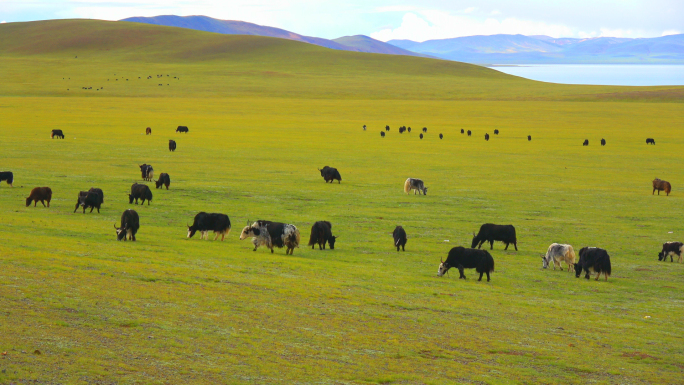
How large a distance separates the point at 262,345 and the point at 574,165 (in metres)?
Result: 41.9

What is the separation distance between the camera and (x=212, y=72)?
166 metres

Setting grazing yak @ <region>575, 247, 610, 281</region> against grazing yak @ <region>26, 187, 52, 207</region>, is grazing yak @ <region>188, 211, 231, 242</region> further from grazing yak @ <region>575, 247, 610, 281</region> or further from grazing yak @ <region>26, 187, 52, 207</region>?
grazing yak @ <region>575, 247, 610, 281</region>

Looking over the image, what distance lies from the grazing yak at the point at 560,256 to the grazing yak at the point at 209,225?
10.1 meters

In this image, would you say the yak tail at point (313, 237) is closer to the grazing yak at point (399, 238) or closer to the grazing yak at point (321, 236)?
the grazing yak at point (321, 236)

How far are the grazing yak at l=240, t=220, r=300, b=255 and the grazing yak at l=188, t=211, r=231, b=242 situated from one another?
1.54m

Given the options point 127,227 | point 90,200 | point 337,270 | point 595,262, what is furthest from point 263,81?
point 595,262

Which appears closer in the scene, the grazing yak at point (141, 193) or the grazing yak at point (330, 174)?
the grazing yak at point (141, 193)

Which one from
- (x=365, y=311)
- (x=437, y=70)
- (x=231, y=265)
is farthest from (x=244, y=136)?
(x=437, y=70)

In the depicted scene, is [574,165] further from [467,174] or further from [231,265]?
[231,265]

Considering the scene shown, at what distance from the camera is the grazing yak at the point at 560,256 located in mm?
20156

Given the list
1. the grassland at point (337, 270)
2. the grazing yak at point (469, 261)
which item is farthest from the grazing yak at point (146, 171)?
the grazing yak at point (469, 261)

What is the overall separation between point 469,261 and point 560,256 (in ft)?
11.4

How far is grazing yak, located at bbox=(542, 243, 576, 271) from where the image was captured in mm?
20156

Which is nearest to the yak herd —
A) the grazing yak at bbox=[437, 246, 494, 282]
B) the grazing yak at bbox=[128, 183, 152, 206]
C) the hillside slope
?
the grazing yak at bbox=[437, 246, 494, 282]
